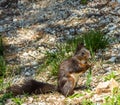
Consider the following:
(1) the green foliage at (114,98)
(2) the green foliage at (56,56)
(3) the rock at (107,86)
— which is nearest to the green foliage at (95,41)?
(2) the green foliage at (56,56)

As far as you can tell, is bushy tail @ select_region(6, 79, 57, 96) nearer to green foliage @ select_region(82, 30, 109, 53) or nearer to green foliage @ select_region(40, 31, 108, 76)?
green foliage @ select_region(40, 31, 108, 76)

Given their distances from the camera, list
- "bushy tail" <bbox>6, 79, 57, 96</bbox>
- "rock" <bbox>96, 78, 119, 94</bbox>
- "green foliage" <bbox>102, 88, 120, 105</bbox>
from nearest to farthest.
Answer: "green foliage" <bbox>102, 88, 120, 105</bbox>
"rock" <bbox>96, 78, 119, 94</bbox>
"bushy tail" <bbox>6, 79, 57, 96</bbox>

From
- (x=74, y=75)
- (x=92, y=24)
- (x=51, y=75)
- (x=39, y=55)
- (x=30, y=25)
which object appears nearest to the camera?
(x=74, y=75)

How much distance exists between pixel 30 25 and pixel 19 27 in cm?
32


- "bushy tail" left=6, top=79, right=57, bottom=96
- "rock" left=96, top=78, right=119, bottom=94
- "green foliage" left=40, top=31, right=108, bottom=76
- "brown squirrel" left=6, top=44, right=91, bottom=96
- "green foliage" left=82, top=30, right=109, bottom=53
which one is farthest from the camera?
"green foliage" left=82, top=30, right=109, bottom=53

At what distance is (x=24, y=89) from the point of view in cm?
899

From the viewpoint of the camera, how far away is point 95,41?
10.7 meters

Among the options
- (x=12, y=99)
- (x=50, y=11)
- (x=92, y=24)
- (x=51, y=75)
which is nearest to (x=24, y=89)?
(x=12, y=99)

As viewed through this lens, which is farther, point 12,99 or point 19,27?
point 19,27

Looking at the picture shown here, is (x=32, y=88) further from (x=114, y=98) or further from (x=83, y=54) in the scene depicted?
(x=114, y=98)

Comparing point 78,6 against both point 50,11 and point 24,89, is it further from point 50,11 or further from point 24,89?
point 24,89

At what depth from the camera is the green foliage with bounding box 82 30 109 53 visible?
1061 cm

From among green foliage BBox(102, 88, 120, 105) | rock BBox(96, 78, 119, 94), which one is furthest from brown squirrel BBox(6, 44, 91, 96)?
green foliage BBox(102, 88, 120, 105)

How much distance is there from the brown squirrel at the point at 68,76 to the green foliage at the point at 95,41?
5.99ft
